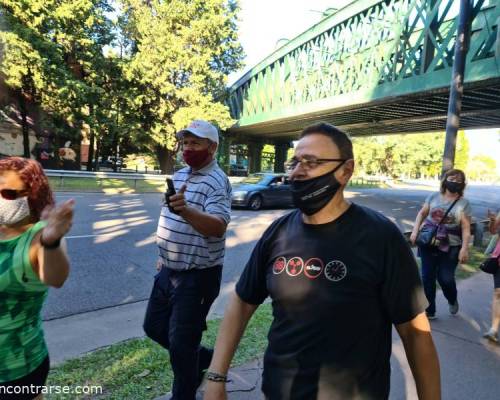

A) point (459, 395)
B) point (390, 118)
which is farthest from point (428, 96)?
point (459, 395)

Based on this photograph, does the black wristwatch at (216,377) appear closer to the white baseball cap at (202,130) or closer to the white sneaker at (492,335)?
the white baseball cap at (202,130)

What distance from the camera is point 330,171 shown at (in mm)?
1829

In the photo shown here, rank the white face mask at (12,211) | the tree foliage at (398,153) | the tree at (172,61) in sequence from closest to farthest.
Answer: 1. the white face mask at (12,211)
2. the tree at (172,61)
3. the tree foliage at (398,153)

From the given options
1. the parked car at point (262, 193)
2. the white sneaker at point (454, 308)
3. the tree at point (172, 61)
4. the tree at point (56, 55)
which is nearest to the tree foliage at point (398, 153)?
the tree at point (172, 61)

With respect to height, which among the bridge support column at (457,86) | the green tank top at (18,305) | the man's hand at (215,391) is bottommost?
the man's hand at (215,391)

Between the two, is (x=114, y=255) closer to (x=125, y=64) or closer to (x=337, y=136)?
(x=337, y=136)

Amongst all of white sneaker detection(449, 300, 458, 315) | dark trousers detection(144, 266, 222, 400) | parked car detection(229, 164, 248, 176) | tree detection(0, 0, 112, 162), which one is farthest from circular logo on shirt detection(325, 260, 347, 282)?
parked car detection(229, 164, 248, 176)

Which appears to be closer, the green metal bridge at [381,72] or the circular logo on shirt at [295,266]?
the circular logo on shirt at [295,266]

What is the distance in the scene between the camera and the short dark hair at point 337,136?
A: 5.98ft

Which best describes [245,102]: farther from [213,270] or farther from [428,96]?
[213,270]

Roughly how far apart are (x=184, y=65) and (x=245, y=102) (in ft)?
23.1

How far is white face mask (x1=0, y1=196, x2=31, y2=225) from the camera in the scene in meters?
1.94

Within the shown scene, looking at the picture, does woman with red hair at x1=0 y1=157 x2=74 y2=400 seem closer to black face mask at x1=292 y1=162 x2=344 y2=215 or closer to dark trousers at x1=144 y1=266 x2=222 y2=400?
dark trousers at x1=144 y1=266 x2=222 y2=400

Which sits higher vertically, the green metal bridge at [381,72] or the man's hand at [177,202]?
the green metal bridge at [381,72]
